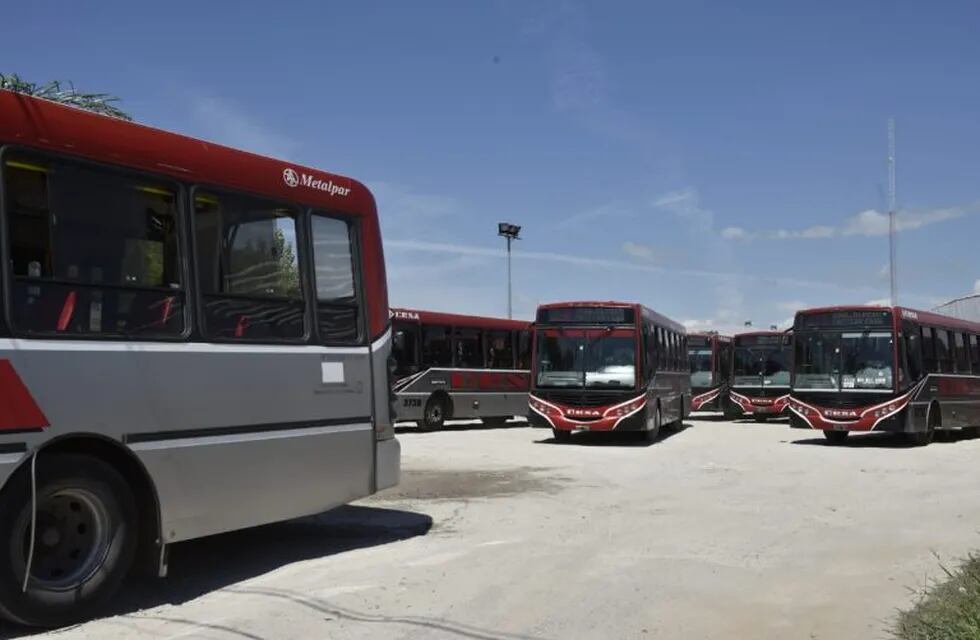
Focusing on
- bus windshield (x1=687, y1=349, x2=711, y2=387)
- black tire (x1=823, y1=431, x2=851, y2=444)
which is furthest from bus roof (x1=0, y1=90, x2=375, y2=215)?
bus windshield (x1=687, y1=349, x2=711, y2=387)

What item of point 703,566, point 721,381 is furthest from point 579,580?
point 721,381

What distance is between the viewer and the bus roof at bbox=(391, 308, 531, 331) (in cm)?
2384

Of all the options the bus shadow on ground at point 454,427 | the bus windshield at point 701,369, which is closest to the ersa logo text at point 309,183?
the bus shadow on ground at point 454,427

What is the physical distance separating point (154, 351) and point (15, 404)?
1077mm

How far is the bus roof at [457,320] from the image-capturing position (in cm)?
2384

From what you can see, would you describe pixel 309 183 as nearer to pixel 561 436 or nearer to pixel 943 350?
pixel 561 436

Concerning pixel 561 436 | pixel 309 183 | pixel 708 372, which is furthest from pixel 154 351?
pixel 708 372

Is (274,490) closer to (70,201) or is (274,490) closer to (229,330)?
(229,330)

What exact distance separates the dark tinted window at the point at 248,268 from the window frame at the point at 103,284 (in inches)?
4.6

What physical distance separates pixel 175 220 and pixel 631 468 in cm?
1036

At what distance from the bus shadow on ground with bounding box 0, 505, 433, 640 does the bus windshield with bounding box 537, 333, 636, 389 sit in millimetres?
10355

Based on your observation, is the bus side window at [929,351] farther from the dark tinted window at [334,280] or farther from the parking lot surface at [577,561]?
the dark tinted window at [334,280]

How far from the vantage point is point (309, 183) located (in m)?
7.96

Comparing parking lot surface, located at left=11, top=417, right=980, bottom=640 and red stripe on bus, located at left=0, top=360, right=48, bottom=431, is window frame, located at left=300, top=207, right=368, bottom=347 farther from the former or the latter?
red stripe on bus, located at left=0, top=360, right=48, bottom=431
